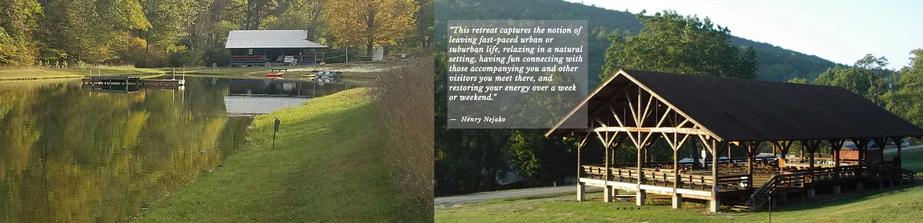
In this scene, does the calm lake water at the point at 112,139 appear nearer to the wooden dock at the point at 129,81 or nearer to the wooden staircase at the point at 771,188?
the wooden dock at the point at 129,81

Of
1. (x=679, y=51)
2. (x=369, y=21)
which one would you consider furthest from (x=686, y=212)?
(x=679, y=51)

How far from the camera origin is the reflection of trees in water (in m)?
16.1

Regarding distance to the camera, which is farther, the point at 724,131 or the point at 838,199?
the point at 838,199

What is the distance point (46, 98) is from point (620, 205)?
13.5 metres

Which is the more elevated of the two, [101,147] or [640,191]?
[101,147]

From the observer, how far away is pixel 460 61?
2023cm

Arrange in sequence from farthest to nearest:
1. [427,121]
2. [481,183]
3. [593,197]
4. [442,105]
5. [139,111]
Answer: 1. [481,183]
2. [442,105]
3. [593,197]
4. [139,111]
5. [427,121]

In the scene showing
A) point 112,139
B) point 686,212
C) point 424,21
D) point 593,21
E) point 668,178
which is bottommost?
point 686,212

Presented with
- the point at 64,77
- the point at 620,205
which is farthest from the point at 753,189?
the point at 64,77

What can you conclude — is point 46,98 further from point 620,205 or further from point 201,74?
point 620,205

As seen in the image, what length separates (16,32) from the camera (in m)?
18.6

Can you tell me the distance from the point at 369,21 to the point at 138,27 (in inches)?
201

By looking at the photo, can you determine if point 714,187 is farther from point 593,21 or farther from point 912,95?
point 593,21

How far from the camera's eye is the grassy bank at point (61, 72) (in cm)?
1855
